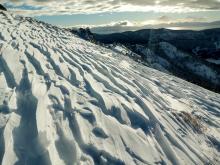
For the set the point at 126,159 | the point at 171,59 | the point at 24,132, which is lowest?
the point at 171,59

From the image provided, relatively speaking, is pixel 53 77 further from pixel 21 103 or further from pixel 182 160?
pixel 182 160

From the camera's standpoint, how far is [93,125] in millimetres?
5164

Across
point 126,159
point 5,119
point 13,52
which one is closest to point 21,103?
point 5,119

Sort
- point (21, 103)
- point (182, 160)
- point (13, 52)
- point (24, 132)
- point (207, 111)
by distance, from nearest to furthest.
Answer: point (24, 132) → point (182, 160) → point (21, 103) → point (207, 111) → point (13, 52)

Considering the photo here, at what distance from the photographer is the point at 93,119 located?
536 centimetres

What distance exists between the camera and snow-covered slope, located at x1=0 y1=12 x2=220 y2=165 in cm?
442

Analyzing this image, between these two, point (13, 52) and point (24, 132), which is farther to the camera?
point (13, 52)

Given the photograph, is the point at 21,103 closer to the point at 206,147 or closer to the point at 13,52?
the point at 206,147

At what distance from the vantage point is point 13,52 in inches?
356

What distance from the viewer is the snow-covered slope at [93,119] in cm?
442

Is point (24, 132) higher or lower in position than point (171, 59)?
higher

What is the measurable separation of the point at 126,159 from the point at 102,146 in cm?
37

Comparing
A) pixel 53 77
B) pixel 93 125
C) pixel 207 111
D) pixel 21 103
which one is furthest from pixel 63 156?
pixel 207 111

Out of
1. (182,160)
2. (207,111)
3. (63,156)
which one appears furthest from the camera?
(207,111)
